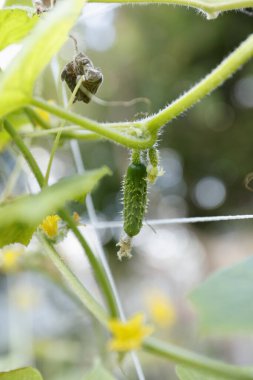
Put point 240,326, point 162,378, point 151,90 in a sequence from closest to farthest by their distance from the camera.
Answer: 1. point 240,326
2. point 162,378
3. point 151,90

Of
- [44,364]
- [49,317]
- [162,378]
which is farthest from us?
[49,317]

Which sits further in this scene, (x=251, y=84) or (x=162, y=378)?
(x=251, y=84)

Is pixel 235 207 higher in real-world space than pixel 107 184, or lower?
lower

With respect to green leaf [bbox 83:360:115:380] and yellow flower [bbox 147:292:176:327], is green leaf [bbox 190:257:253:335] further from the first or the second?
yellow flower [bbox 147:292:176:327]

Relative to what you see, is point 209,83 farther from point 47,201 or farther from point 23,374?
point 23,374

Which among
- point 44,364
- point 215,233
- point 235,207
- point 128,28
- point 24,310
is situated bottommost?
point 215,233

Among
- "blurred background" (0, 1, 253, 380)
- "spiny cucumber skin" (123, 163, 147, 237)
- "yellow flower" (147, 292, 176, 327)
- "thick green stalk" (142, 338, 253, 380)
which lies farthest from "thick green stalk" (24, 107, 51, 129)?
"blurred background" (0, 1, 253, 380)

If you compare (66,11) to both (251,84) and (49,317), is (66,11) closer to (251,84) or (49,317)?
(49,317)

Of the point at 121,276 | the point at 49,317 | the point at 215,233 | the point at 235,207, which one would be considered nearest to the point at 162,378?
the point at 49,317
